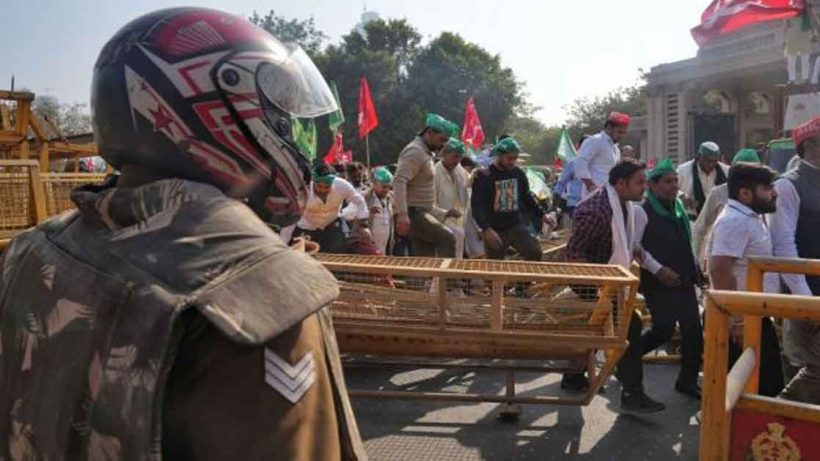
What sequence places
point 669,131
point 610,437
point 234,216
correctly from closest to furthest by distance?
1. point 234,216
2. point 610,437
3. point 669,131

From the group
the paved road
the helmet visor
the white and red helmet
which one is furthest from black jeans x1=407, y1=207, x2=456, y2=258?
the white and red helmet

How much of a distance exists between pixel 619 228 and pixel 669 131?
1972 centimetres

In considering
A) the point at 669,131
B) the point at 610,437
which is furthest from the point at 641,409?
the point at 669,131

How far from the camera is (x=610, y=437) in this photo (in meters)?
4.27

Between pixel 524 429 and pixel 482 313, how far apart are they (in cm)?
99

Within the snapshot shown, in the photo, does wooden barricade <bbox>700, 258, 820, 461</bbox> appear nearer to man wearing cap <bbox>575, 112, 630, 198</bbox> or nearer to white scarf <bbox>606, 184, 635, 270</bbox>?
white scarf <bbox>606, 184, 635, 270</bbox>

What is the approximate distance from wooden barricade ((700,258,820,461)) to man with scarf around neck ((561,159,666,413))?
7.65ft

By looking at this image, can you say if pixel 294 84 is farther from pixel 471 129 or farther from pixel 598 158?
pixel 471 129

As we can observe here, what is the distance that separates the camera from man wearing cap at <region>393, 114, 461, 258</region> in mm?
6220

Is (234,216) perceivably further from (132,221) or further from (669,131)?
(669,131)

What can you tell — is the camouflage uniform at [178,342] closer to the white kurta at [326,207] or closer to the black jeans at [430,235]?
the black jeans at [430,235]

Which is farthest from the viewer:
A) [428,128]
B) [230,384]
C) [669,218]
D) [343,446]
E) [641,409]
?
[428,128]

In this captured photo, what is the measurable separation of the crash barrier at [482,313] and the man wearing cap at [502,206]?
2.19 meters

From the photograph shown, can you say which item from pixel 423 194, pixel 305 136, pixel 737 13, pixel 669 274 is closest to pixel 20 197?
pixel 423 194
